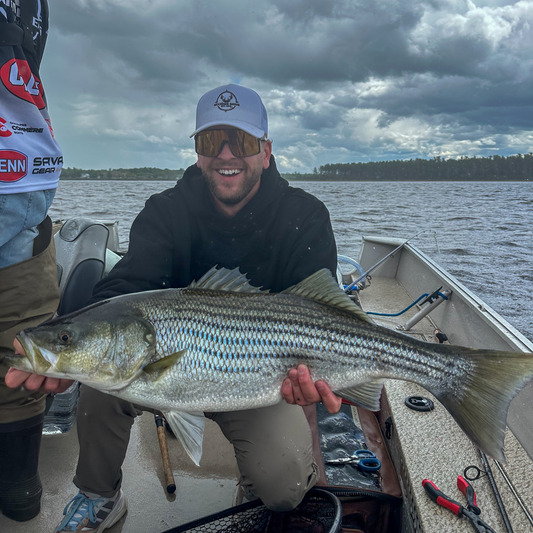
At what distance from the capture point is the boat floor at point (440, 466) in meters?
2.45

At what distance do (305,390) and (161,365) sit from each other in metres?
0.80

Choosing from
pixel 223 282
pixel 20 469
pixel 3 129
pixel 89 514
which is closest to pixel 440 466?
pixel 223 282

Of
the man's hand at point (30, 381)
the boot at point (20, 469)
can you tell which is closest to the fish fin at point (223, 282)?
the man's hand at point (30, 381)

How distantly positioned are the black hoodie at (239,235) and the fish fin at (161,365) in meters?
1.06

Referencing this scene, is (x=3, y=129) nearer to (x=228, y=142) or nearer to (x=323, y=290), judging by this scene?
(x=228, y=142)

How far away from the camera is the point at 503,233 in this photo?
21.6 m

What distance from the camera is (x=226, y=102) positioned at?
11.4 ft

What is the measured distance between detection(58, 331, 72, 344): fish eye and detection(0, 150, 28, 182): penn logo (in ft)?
3.28

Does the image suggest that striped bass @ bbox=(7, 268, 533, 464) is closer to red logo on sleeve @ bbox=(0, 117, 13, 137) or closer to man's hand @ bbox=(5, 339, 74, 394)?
man's hand @ bbox=(5, 339, 74, 394)

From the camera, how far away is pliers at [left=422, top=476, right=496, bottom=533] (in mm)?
2357

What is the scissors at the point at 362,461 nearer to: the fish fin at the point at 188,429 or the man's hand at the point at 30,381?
the fish fin at the point at 188,429

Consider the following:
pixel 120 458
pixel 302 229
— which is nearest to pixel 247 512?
pixel 120 458

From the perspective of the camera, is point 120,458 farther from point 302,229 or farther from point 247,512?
point 302,229

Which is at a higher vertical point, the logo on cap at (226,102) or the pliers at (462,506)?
the logo on cap at (226,102)
